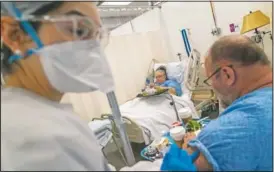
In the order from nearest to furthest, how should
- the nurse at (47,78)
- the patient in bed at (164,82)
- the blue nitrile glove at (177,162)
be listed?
the nurse at (47,78)
the blue nitrile glove at (177,162)
the patient in bed at (164,82)

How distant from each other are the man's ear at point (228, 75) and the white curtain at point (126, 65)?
263cm

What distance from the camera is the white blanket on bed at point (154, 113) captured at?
2.91 metres

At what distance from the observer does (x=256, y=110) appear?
0.93 meters

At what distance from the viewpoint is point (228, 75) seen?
1.06m

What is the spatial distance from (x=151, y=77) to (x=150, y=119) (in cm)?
160

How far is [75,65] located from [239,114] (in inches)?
25.0

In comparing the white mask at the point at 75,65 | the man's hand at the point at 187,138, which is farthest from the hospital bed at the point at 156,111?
the white mask at the point at 75,65

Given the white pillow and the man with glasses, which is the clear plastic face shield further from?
the white pillow

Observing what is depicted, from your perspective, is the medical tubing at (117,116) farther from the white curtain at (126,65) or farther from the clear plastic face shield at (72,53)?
the white curtain at (126,65)

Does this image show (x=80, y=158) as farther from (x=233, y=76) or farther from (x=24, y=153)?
(x=233, y=76)

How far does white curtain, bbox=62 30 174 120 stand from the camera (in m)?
3.62

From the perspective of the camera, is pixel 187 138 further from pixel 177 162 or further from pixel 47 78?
pixel 47 78

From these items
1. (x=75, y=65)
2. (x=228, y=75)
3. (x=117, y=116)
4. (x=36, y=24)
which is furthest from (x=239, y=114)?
(x=117, y=116)

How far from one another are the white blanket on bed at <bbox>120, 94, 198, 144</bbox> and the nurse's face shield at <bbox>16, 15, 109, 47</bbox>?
2221mm
